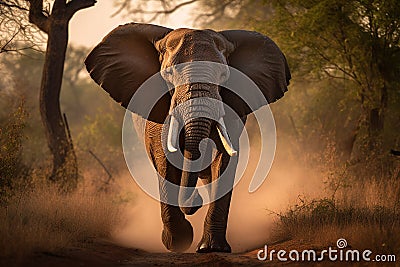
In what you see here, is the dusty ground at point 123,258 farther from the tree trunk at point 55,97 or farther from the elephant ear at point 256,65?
the tree trunk at point 55,97

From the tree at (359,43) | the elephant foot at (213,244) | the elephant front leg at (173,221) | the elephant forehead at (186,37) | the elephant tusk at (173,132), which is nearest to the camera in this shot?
the elephant tusk at (173,132)

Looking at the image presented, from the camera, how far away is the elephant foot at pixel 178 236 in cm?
954

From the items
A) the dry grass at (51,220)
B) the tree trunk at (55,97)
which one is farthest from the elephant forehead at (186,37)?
the tree trunk at (55,97)

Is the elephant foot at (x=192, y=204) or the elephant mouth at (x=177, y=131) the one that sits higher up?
the elephant mouth at (x=177, y=131)

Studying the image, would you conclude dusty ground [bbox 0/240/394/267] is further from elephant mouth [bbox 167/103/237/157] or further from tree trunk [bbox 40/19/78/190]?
tree trunk [bbox 40/19/78/190]

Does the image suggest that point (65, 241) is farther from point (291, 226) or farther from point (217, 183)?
point (291, 226)

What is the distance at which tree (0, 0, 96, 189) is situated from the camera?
12812 mm

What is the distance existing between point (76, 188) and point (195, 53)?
190 inches

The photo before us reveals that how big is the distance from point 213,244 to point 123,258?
1.27 meters

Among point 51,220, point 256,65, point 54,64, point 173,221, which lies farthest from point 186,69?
point 54,64

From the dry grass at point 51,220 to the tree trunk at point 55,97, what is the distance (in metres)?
0.83

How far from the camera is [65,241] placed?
8.23 meters

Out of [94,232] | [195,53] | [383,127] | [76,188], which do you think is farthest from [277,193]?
[195,53]

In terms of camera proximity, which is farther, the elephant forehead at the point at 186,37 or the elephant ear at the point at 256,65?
the elephant ear at the point at 256,65
